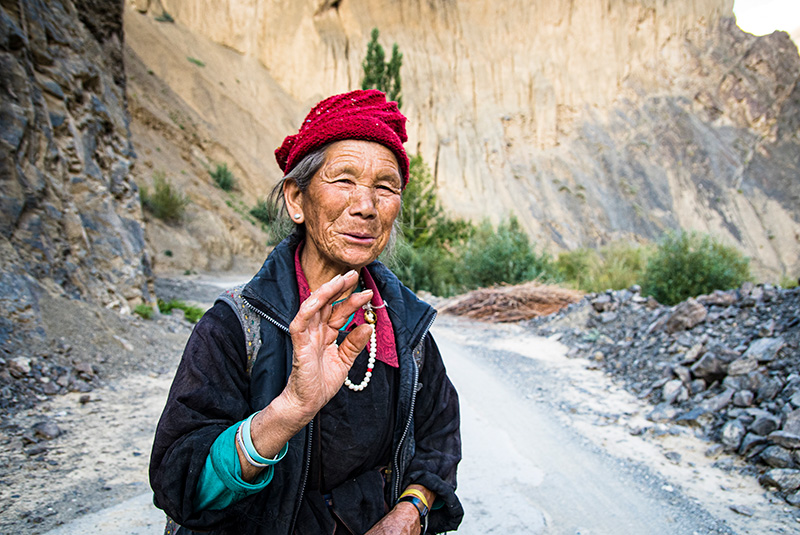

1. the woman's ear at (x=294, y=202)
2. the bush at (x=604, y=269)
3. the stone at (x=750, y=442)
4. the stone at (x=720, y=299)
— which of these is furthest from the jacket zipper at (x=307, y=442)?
the bush at (x=604, y=269)

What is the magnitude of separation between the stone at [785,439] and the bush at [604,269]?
7080 millimetres

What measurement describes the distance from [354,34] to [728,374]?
32024 millimetres

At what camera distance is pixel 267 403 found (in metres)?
1.16

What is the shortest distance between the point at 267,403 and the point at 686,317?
5430 mm

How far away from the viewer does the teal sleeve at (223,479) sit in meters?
0.98

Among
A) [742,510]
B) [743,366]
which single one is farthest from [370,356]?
[743,366]

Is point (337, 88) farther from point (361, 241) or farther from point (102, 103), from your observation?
point (361, 241)

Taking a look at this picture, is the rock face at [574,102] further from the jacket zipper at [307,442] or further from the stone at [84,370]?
the jacket zipper at [307,442]

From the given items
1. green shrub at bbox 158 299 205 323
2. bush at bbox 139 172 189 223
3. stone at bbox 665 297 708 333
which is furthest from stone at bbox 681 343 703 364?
bush at bbox 139 172 189 223

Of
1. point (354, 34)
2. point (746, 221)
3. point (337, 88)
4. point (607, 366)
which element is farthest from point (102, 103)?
point (746, 221)

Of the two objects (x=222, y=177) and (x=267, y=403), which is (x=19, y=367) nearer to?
(x=267, y=403)

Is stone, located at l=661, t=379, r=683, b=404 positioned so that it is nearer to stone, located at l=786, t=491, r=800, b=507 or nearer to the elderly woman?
stone, located at l=786, t=491, r=800, b=507

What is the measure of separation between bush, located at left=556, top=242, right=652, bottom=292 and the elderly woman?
373 inches

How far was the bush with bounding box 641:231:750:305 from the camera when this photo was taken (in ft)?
26.5
